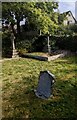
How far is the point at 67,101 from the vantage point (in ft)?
26.8

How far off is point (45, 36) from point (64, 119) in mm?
14827

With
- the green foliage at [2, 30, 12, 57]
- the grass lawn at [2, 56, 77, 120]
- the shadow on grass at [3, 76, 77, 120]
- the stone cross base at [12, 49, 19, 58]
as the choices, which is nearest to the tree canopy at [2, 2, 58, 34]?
the green foliage at [2, 30, 12, 57]

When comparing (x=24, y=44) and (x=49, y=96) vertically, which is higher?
(x=24, y=44)

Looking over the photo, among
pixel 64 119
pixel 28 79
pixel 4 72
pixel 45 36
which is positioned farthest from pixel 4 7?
pixel 64 119

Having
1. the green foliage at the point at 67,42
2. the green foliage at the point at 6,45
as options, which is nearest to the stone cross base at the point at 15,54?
the green foliage at the point at 6,45

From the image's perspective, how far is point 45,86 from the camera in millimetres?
8789

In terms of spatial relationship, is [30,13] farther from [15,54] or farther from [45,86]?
[45,86]

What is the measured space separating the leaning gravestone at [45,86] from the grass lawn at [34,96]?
0.23 metres

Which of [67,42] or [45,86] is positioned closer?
[45,86]

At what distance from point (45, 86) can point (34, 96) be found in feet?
2.08

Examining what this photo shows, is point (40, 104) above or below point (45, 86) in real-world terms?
below

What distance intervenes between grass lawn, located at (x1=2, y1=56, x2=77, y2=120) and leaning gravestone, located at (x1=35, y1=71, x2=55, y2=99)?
23cm

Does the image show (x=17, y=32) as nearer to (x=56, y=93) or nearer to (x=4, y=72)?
(x=4, y=72)

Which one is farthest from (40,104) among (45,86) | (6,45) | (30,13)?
(6,45)
